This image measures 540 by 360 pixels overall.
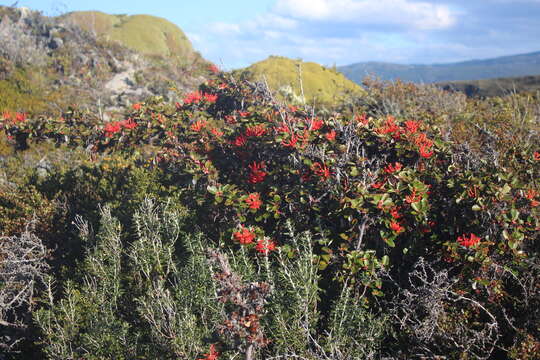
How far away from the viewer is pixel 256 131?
520 centimetres

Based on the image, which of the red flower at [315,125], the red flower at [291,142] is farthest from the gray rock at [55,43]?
the red flower at [291,142]

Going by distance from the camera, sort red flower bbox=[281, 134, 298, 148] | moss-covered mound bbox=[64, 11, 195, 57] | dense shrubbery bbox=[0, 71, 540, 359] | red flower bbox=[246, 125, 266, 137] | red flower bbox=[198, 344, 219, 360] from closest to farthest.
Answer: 1. red flower bbox=[198, 344, 219, 360]
2. dense shrubbery bbox=[0, 71, 540, 359]
3. red flower bbox=[281, 134, 298, 148]
4. red flower bbox=[246, 125, 266, 137]
5. moss-covered mound bbox=[64, 11, 195, 57]

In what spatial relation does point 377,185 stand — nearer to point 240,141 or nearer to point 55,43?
point 240,141

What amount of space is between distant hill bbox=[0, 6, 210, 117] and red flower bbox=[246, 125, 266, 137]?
7.46 meters

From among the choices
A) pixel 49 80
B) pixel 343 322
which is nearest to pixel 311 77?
pixel 49 80

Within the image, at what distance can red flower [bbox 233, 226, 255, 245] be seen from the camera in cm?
391

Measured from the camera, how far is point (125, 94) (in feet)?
47.1

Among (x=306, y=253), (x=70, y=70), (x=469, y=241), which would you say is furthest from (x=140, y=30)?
(x=469, y=241)

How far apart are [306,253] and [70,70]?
15025 mm

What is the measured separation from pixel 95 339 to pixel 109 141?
13.9 feet

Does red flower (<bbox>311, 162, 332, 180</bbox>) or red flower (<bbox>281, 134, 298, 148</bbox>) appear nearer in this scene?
red flower (<bbox>311, 162, 332, 180</bbox>)

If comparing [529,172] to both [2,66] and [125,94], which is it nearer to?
[125,94]

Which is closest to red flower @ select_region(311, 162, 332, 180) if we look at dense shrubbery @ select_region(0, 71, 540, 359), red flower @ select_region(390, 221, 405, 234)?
dense shrubbery @ select_region(0, 71, 540, 359)

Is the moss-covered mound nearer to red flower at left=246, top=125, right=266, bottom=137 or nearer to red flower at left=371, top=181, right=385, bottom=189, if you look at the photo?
red flower at left=246, top=125, right=266, bottom=137
